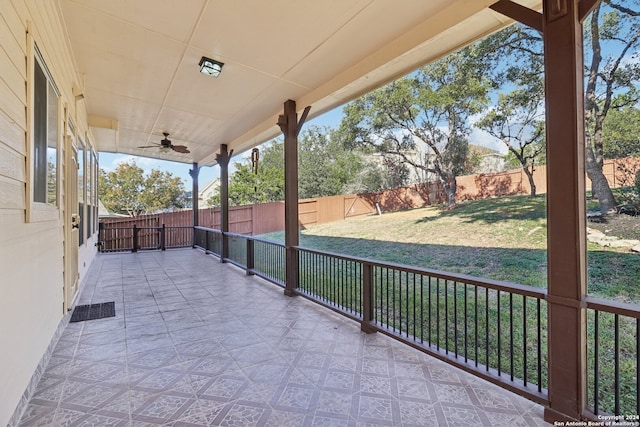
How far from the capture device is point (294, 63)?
333 centimetres

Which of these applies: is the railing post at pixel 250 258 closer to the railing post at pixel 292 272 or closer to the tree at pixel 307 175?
the railing post at pixel 292 272

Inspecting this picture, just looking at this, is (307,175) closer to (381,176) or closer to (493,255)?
(381,176)

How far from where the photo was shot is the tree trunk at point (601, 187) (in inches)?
189

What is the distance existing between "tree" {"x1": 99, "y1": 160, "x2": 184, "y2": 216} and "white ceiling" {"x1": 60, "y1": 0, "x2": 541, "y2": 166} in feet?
49.2

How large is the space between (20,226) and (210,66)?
2.34 meters

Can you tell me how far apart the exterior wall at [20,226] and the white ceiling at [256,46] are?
24.8 inches

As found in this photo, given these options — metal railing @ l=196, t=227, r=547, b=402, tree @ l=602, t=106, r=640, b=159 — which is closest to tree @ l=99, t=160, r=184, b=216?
metal railing @ l=196, t=227, r=547, b=402

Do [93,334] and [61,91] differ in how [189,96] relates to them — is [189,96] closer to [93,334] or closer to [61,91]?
[61,91]

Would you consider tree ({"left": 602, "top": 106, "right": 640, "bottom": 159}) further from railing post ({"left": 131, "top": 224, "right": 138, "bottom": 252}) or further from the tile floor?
railing post ({"left": 131, "top": 224, "right": 138, "bottom": 252})

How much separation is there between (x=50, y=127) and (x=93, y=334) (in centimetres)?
206

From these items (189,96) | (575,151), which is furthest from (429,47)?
(189,96)

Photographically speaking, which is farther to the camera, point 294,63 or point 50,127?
point 294,63

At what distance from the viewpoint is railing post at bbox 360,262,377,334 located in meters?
3.06

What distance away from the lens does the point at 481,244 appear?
277 inches
